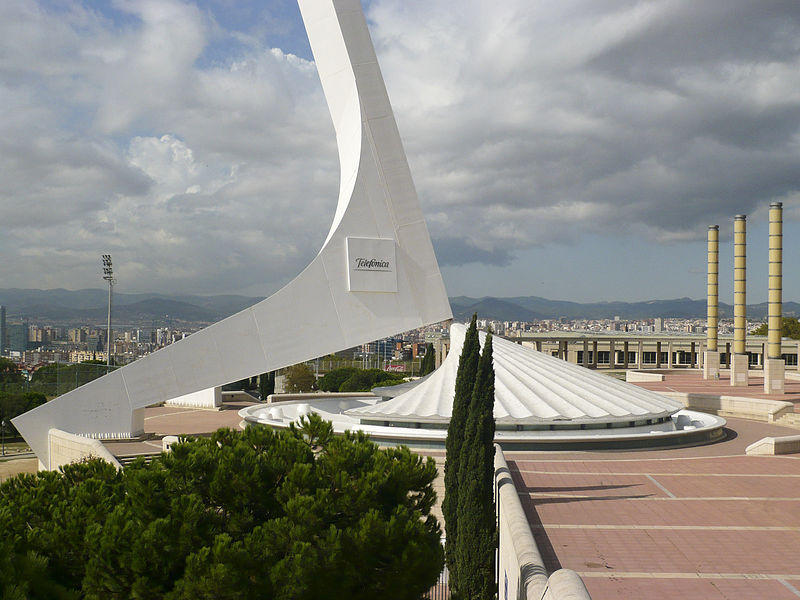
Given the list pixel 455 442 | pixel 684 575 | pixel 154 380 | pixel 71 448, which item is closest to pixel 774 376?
pixel 455 442

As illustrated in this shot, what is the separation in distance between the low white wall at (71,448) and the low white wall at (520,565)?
9267 mm

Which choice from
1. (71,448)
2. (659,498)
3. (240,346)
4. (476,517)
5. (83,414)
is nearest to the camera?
(476,517)

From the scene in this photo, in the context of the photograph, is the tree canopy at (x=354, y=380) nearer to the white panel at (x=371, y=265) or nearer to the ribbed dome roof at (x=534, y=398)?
the white panel at (x=371, y=265)

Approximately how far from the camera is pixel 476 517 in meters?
9.18

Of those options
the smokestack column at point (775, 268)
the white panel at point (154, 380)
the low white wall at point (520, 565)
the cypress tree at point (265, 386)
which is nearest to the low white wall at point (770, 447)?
the low white wall at point (520, 565)

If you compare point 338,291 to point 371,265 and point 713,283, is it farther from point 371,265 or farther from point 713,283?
point 713,283

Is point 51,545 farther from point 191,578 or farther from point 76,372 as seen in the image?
point 76,372

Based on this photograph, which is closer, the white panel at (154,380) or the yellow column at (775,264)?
the white panel at (154,380)

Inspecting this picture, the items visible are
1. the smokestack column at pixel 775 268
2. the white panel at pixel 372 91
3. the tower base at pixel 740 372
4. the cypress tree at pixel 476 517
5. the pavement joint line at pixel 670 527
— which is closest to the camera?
the cypress tree at pixel 476 517

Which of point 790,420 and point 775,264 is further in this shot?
point 775,264

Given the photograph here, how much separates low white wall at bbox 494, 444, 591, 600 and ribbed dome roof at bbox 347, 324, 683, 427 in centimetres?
467

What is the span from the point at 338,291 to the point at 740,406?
1474 centimetres

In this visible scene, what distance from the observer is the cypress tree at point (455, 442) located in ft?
33.6

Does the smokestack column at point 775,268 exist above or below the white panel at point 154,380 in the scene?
above
